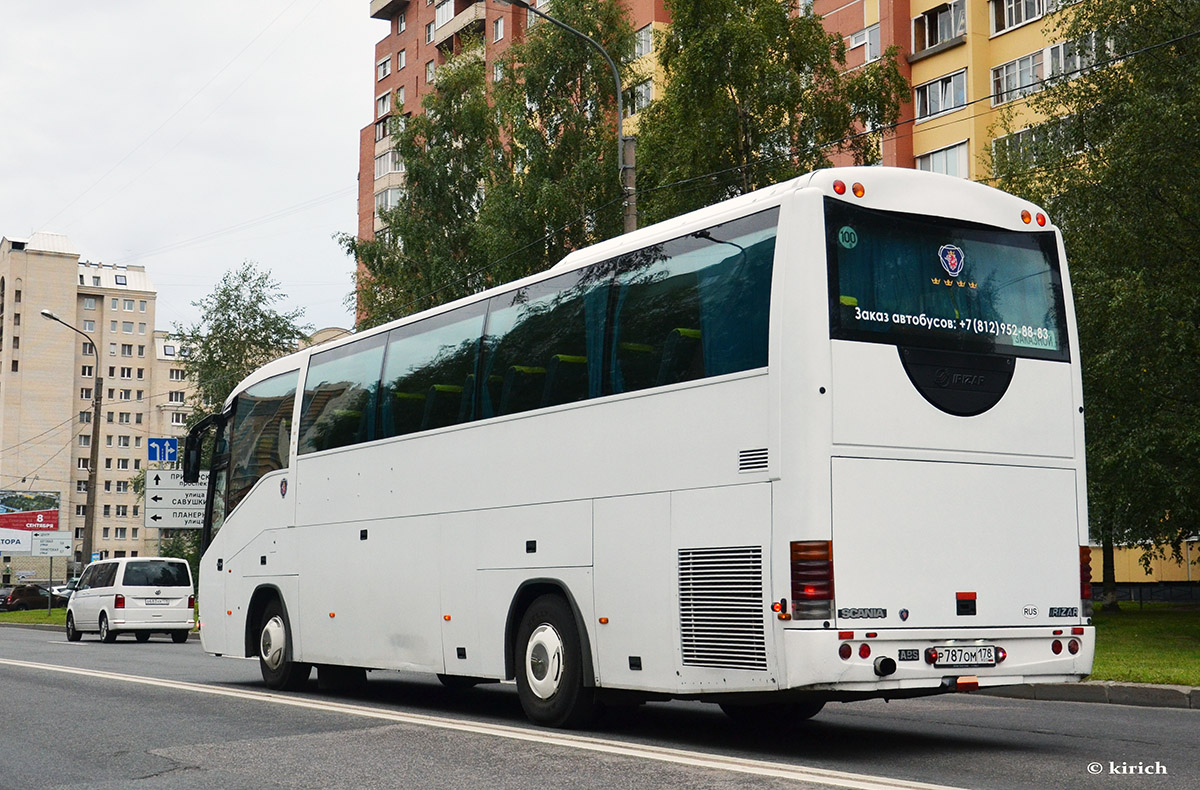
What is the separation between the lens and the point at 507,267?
38.3m

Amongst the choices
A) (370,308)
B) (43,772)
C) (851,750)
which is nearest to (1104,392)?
(851,750)

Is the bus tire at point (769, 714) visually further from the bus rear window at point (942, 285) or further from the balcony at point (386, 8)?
the balcony at point (386, 8)

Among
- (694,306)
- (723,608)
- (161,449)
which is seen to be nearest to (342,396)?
(694,306)

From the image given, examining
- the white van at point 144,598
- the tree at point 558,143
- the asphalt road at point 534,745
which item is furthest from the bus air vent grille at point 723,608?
the tree at point 558,143

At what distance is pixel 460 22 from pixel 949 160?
2859cm

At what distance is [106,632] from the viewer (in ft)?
104

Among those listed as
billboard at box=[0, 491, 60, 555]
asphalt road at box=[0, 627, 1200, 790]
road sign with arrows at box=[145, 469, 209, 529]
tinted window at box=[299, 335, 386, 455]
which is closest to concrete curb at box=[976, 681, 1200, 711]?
asphalt road at box=[0, 627, 1200, 790]

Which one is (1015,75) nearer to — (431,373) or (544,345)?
(431,373)

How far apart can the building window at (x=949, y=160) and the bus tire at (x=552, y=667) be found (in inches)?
1314

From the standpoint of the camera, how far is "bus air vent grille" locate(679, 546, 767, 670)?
9.04 meters

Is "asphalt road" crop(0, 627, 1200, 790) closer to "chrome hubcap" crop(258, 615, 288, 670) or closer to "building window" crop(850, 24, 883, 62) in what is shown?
"chrome hubcap" crop(258, 615, 288, 670)

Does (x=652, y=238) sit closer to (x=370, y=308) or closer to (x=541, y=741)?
(x=541, y=741)

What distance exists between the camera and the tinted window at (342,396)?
14.2 meters

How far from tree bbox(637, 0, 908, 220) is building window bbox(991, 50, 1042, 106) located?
31.2 ft
